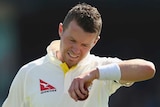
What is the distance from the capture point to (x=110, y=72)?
9.73 ft

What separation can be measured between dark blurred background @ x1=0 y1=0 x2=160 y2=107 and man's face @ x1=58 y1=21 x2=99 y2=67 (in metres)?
6.53

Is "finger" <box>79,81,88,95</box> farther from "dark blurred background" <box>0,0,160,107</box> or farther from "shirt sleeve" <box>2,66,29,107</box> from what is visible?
"dark blurred background" <box>0,0,160,107</box>

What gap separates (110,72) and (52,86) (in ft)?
1.58

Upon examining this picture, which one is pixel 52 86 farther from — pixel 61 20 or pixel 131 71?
pixel 61 20

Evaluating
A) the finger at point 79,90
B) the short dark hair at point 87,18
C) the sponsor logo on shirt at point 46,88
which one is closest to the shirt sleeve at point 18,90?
the sponsor logo on shirt at point 46,88

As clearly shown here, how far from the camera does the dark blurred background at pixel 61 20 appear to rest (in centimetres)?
1013

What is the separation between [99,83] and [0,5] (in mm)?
7375

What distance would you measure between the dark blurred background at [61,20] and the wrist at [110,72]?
268 inches

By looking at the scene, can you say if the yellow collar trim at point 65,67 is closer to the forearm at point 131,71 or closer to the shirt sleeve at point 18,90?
the shirt sleeve at point 18,90

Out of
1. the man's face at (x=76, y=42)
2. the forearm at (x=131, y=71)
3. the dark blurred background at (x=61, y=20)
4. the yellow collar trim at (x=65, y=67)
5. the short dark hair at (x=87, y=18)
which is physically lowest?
the dark blurred background at (x=61, y=20)

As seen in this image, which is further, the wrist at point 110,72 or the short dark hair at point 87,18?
the short dark hair at point 87,18

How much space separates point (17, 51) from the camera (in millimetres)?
10422

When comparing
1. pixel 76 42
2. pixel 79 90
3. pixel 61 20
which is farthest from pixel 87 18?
pixel 61 20

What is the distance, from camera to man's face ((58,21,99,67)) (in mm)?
3240
